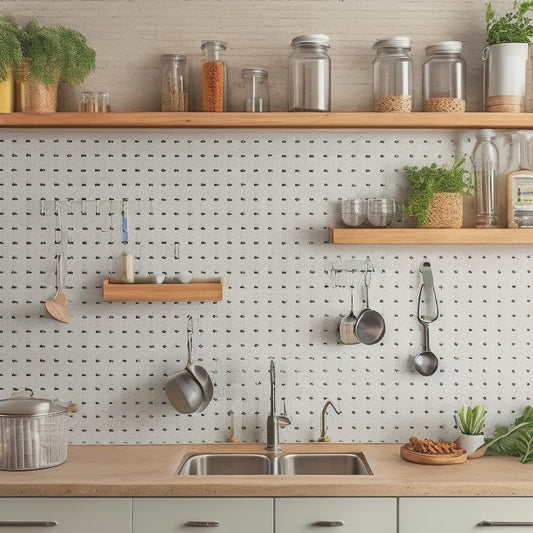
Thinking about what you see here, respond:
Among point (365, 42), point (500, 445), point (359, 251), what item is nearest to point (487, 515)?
point (500, 445)

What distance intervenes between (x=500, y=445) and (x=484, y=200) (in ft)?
2.83

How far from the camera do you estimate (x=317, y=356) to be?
3023mm

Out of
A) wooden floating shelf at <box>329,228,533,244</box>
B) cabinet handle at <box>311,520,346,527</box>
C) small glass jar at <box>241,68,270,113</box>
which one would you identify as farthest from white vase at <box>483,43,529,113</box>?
cabinet handle at <box>311,520,346,527</box>

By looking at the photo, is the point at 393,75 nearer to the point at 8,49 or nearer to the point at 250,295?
the point at 250,295

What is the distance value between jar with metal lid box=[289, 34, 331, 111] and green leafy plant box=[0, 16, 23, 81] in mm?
932

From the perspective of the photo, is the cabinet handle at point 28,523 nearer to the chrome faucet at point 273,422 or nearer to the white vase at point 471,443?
the chrome faucet at point 273,422

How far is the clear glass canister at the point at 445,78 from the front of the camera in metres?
2.88

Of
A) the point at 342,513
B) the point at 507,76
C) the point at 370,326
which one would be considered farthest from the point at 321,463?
the point at 507,76

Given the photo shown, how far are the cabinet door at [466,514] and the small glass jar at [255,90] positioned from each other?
55.5 inches

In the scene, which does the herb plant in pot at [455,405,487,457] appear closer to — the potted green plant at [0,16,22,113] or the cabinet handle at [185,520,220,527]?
the cabinet handle at [185,520,220,527]

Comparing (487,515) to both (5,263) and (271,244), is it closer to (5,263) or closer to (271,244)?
(271,244)

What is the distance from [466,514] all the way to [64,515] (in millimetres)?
1219

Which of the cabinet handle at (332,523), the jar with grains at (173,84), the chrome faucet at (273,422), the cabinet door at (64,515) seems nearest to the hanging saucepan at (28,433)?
the cabinet door at (64,515)

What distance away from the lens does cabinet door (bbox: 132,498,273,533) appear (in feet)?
8.23
